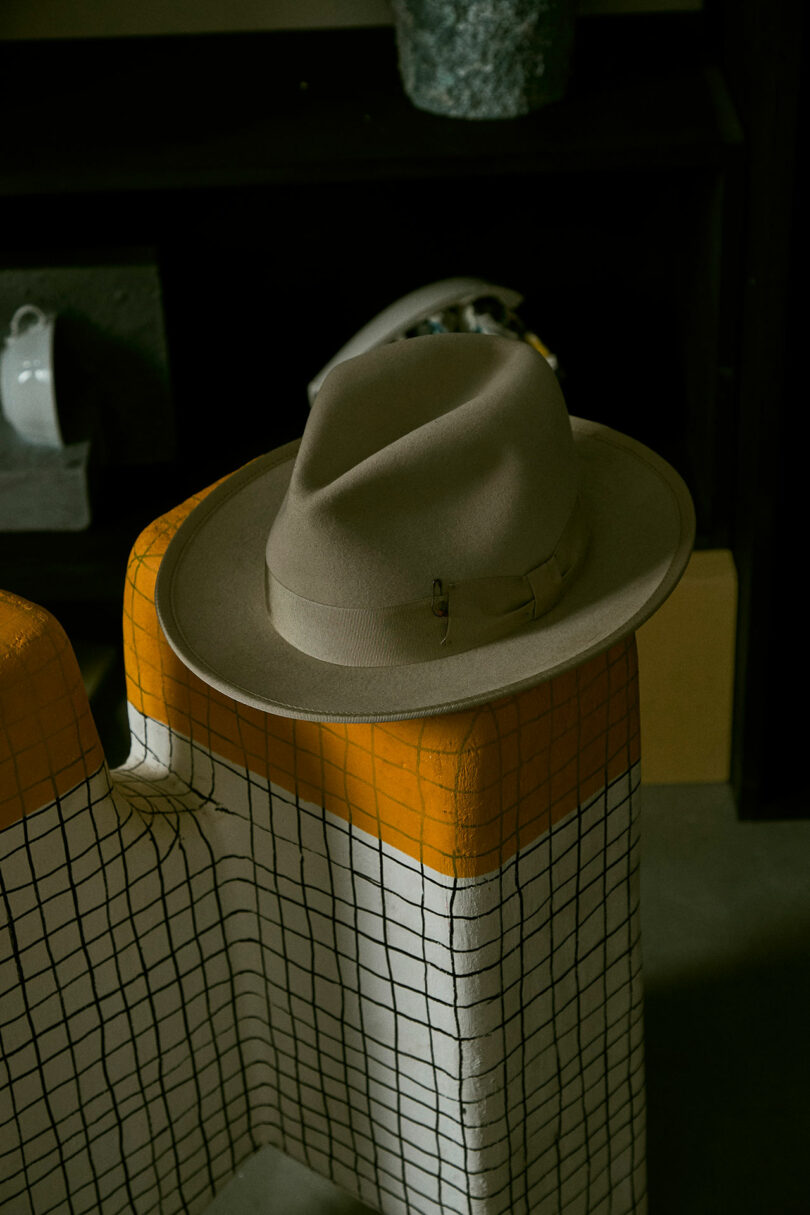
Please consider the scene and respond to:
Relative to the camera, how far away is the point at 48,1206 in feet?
3.64

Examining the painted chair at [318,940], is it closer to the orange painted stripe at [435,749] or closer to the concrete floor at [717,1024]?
the orange painted stripe at [435,749]

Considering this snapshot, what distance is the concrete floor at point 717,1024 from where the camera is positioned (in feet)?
4.48

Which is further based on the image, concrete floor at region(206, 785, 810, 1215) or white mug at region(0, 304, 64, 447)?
white mug at region(0, 304, 64, 447)

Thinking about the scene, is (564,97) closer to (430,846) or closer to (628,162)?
(628,162)

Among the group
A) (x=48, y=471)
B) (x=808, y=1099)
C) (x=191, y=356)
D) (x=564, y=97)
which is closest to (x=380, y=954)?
(x=808, y=1099)

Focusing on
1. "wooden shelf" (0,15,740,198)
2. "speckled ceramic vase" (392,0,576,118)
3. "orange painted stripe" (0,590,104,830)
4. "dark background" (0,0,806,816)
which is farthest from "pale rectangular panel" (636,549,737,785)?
"orange painted stripe" (0,590,104,830)

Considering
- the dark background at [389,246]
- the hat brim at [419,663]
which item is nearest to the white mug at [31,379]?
the dark background at [389,246]

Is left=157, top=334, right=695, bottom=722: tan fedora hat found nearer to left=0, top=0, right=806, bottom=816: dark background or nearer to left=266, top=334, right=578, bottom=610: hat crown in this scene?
→ left=266, top=334, right=578, bottom=610: hat crown

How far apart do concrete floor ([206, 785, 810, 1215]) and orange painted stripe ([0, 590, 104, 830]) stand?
0.63 meters

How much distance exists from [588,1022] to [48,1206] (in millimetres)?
471

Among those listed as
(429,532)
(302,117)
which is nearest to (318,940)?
(429,532)

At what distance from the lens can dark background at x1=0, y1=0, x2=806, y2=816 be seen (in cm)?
160

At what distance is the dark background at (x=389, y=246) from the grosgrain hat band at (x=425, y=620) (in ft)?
2.45

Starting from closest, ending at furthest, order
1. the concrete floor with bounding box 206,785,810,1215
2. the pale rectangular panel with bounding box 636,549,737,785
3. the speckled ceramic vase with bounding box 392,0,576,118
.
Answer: the concrete floor with bounding box 206,785,810,1215
the speckled ceramic vase with bounding box 392,0,576,118
the pale rectangular panel with bounding box 636,549,737,785
